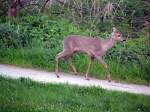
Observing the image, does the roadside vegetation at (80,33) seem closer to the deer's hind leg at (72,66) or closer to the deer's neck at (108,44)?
the deer's hind leg at (72,66)

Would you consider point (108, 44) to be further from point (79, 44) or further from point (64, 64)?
point (64, 64)

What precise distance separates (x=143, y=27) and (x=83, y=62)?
145 inches

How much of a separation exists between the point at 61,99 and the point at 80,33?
6.27 metres

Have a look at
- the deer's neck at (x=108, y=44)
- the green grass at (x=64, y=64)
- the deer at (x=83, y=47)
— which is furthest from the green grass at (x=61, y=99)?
the deer's neck at (x=108, y=44)

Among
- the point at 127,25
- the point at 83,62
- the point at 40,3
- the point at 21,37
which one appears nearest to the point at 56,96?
the point at 83,62

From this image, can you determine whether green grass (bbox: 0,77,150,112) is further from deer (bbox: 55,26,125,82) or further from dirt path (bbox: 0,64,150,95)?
deer (bbox: 55,26,125,82)

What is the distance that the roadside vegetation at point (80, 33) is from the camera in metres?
14.8

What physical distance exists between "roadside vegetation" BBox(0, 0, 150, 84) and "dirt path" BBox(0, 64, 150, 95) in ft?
1.80

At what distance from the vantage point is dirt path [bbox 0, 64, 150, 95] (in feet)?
42.7

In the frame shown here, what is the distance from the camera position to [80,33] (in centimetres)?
1691

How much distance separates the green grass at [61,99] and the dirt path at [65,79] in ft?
2.89

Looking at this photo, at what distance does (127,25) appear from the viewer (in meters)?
17.7

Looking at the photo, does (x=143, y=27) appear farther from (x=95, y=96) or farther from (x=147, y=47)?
(x=95, y=96)

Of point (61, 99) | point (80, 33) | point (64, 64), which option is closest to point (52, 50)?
point (64, 64)
